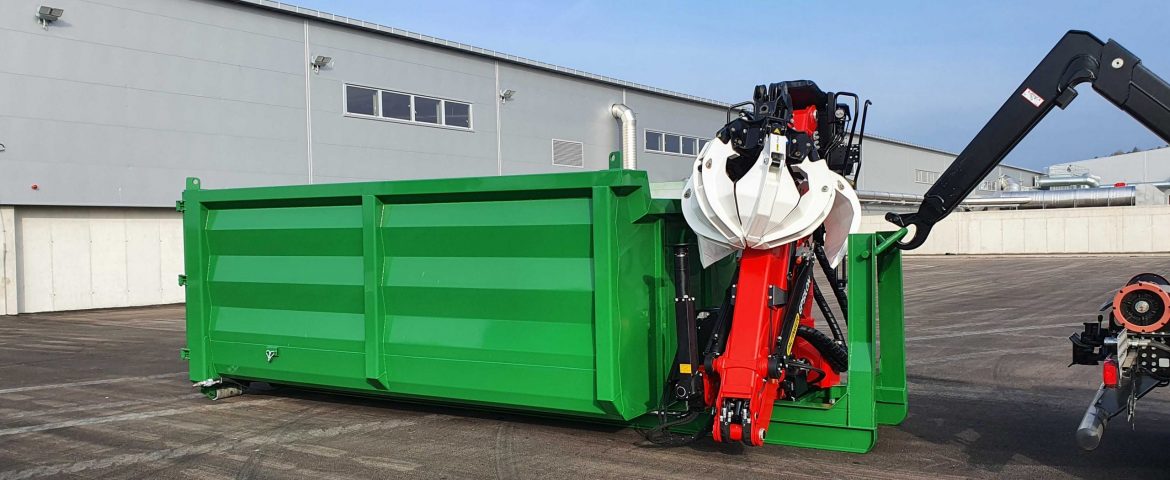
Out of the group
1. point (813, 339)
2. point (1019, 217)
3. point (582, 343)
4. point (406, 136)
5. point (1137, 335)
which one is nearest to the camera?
point (1137, 335)

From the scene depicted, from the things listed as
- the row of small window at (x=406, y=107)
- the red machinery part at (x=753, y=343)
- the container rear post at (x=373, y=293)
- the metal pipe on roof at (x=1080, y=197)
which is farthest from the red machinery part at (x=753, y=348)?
the metal pipe on roof at (x=1080, y=197)

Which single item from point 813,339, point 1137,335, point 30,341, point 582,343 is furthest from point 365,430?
point 30,341

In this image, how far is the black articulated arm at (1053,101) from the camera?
4.73 m

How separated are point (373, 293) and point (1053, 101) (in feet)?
15.2

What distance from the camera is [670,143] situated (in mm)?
31703

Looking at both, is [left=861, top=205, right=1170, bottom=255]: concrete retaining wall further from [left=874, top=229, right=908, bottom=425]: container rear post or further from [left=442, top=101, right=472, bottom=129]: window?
[left=874, top=229, right=908, bottom=425]: container rear post

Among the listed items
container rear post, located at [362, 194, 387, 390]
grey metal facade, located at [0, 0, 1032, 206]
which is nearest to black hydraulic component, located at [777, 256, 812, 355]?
container rear post, located at [362, 194, 387, 390]

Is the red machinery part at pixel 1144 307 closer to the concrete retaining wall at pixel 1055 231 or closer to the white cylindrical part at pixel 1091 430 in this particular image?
the white cylindrical part at pixel 1091 430

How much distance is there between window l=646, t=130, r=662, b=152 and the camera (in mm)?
30625

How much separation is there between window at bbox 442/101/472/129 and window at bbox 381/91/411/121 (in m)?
1.20

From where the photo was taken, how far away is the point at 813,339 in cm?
582

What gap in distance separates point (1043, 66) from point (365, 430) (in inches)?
201

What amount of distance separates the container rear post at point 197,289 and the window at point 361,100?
15566 mm

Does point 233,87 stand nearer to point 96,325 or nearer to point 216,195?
point 96,325
